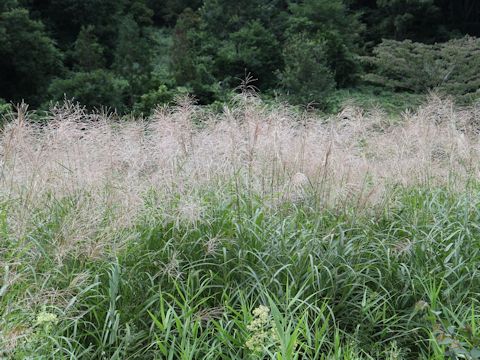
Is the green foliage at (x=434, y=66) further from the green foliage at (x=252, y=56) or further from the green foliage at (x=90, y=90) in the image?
the green foliage at (x=90, y=90)

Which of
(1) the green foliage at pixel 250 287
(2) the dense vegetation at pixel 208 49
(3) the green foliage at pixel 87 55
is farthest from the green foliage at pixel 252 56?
(1) the green foliage at pixel 250 287

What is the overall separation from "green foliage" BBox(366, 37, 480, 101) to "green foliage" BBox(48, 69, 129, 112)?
7836mm

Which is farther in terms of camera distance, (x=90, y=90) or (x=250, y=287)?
(x=90, y=90)

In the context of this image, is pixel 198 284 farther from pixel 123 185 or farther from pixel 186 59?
pixel 186 59

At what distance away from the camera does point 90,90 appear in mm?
12789

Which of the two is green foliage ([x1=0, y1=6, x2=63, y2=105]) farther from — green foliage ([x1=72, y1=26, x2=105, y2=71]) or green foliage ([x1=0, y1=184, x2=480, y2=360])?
green foliage ([x1=0, y1=184, x2=480, y2=360])

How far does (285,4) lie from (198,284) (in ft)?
70.8

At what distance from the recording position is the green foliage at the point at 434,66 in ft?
44.7

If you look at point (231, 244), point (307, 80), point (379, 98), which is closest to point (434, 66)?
point (379, 98)

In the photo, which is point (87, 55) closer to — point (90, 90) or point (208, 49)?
point (90, 90)

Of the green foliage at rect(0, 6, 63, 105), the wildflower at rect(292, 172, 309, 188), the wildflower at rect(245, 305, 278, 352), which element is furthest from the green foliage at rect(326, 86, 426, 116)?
the wildflower at rect(245, 305, 278, 352)

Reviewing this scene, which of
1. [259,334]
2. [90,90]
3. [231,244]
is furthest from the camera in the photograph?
[90,90]

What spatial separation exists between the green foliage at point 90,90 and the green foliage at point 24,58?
1830mm

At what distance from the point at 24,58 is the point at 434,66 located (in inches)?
471
